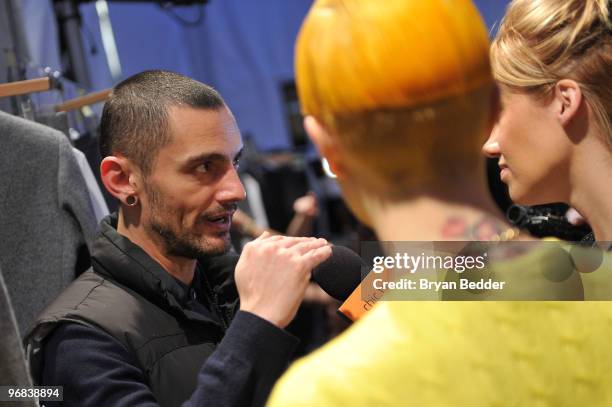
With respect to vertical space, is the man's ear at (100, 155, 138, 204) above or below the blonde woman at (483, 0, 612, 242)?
below

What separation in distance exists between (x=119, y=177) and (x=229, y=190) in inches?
9.1

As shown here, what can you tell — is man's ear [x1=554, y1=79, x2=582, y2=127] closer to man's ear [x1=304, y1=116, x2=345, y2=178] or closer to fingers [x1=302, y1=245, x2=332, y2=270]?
fingers [x1=302, y1=245, x2=332, y2=270]

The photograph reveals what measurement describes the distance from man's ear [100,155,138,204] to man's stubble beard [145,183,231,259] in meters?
0.05

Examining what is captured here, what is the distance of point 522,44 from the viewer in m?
1.30

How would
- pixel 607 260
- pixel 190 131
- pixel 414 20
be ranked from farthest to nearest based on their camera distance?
1. pixel 190 131
2. pixel 607 260
3. pixel 414 20

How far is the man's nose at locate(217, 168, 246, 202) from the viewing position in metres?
1.53

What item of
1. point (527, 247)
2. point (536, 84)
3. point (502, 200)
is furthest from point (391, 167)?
point (502, 200)

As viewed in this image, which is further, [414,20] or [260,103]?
[260,103]

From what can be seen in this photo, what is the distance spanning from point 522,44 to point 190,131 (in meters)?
0.65

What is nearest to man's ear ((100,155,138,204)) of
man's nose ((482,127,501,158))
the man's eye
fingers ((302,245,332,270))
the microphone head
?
the man's eye

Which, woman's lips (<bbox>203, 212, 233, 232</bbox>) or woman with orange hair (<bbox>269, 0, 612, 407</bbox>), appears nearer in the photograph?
woman with orange hair (<bbox>269, 0, 612, 407</bbox>)

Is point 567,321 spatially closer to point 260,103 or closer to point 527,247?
point 527,247

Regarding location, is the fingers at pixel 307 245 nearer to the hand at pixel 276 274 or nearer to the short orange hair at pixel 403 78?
the hand at pixel 276 274

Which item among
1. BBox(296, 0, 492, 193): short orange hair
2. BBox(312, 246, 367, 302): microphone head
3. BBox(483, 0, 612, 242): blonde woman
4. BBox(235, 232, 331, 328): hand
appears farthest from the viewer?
BBox(312, 246, 367, 302): microphone head
